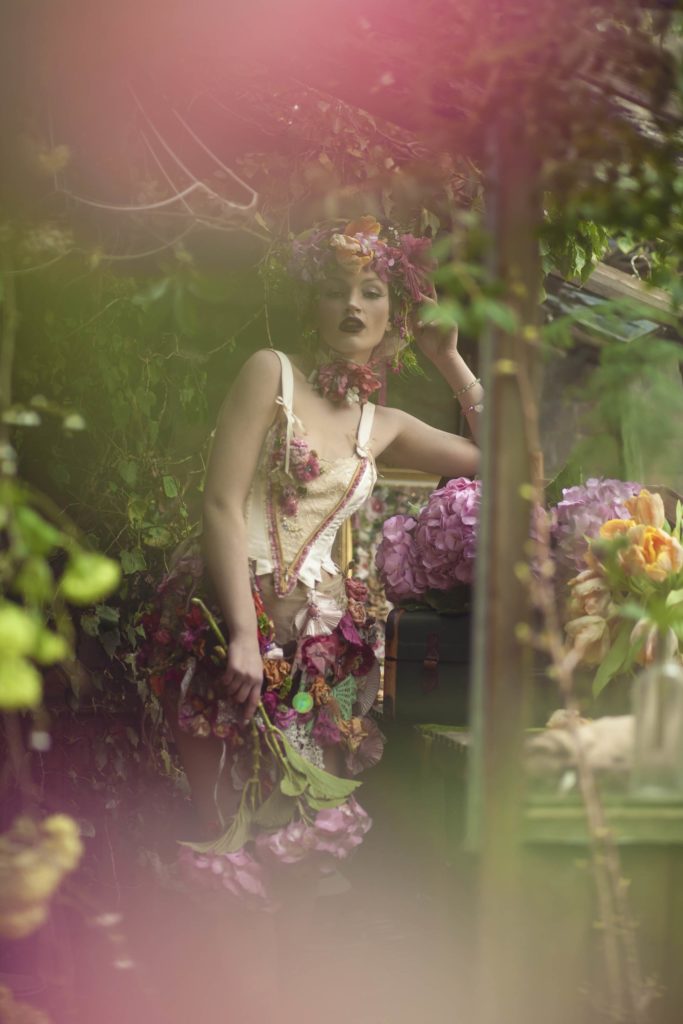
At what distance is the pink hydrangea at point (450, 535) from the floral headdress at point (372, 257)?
0.46 m

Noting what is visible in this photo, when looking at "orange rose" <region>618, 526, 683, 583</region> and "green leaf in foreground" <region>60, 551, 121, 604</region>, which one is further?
"orange rose" <region>618, 526, 683, 583</region>

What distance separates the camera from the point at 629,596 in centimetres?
217

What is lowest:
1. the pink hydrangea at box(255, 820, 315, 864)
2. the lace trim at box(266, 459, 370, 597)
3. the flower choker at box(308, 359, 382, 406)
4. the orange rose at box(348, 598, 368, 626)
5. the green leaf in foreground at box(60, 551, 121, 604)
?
the pink hydrangea at box(255, 820, 315, 864)

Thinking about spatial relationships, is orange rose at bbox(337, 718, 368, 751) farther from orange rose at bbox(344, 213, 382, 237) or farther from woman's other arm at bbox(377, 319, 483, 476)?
orange rose at bbox(344, 213, 382, 237)

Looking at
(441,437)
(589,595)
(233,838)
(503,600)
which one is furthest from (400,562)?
(503,600)

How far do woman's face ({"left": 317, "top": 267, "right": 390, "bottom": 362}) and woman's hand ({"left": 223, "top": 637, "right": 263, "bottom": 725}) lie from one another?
683 mm

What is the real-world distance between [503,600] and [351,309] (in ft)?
3.79

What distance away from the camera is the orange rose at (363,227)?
2.44 metres

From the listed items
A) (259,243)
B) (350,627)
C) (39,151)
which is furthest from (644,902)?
(259,243)

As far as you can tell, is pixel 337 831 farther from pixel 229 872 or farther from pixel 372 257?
pixel 372 257

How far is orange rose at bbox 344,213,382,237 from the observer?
2436 mm

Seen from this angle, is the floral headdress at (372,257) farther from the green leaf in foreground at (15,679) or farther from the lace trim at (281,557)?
the green leaf in foreground at (15,679)

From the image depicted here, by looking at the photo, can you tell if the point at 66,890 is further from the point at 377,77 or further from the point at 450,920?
the point at 377,77

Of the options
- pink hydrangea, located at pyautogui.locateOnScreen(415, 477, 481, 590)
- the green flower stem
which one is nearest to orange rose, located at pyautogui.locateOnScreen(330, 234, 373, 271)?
pink hydrangea, located at pyautogui.locateOnScreen(415, 477, 481, 590)
